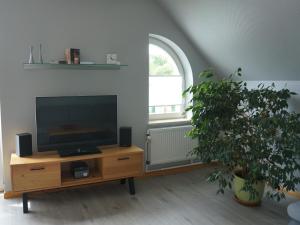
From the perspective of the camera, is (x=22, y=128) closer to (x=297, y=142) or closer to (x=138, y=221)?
(x=138, y=221)

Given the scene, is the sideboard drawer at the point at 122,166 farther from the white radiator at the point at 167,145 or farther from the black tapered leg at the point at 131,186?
the white radiator at the point at 167,145

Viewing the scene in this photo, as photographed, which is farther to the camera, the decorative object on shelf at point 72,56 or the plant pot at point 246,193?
the decorative object on shelf at point 72,56

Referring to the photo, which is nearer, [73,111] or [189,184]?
[73,111]

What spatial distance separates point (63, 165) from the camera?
11.2 feet

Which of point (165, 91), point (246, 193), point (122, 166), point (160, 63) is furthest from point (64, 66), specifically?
point (246, 193)

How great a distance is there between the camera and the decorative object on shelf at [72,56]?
10.7ft

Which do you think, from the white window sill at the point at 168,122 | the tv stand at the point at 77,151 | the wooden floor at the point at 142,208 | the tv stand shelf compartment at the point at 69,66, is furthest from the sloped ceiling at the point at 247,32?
the tv stand at the point at 77,151

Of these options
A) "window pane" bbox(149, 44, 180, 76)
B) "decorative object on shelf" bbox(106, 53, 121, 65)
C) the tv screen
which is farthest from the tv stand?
"window pane" bbox(149, 44, 180, 76)

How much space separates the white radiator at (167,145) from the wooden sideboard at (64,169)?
0.46m

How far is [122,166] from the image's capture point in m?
3.29

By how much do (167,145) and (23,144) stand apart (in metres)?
1.86

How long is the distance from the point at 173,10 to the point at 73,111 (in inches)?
71.3

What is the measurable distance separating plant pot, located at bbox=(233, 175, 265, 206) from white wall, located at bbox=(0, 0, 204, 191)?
1.37 meters

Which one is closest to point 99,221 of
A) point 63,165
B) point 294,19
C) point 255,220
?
point 63,165
